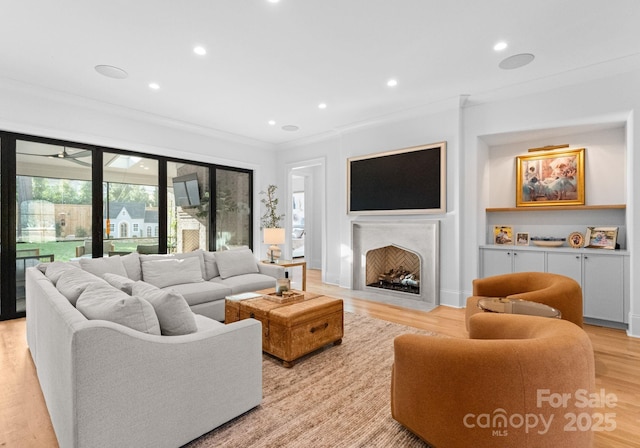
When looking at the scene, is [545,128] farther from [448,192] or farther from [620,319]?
[620,319]

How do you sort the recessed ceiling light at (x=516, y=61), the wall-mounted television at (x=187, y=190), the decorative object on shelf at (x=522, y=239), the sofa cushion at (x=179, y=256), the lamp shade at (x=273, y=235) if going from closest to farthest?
the recessed ceiling light at (x=516, y=61) < the sofa cushion at (x=179, y=256) < the decorative object on shelf at (x=522, y=239) < the lamp shade at (x=273, y=235) < the wall-mounted television at (x=187, y=190)

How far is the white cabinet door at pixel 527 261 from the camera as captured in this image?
159 inches

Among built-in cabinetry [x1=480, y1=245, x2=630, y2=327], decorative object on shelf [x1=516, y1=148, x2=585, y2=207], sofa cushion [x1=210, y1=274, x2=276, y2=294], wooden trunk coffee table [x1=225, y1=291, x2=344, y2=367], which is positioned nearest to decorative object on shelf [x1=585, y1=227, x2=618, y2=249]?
built-in cabinetry [x1=480, y1=245, x2=630, y2=327]

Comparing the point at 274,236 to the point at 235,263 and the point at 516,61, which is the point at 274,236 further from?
the point at 516,61

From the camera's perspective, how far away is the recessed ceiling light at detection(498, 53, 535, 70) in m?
3.20

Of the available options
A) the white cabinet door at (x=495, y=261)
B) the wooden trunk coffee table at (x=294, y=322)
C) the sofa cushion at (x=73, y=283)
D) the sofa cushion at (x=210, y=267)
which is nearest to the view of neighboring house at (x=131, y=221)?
the sofa cushion at (x=210, y=267)

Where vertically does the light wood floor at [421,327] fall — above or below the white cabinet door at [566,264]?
below

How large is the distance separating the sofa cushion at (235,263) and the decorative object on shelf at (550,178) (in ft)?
12.9

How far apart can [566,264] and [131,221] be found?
608 centimetres

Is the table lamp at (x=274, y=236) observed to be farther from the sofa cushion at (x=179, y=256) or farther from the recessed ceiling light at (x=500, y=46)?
the recessed ceiling light at (x=500, y=46)

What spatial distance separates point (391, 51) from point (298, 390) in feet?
10.2

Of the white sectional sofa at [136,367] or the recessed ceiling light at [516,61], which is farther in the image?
the recessed ceiling light at [516,61]

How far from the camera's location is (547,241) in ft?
13.8

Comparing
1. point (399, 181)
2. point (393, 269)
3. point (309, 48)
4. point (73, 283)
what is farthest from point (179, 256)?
point (393, 269)
